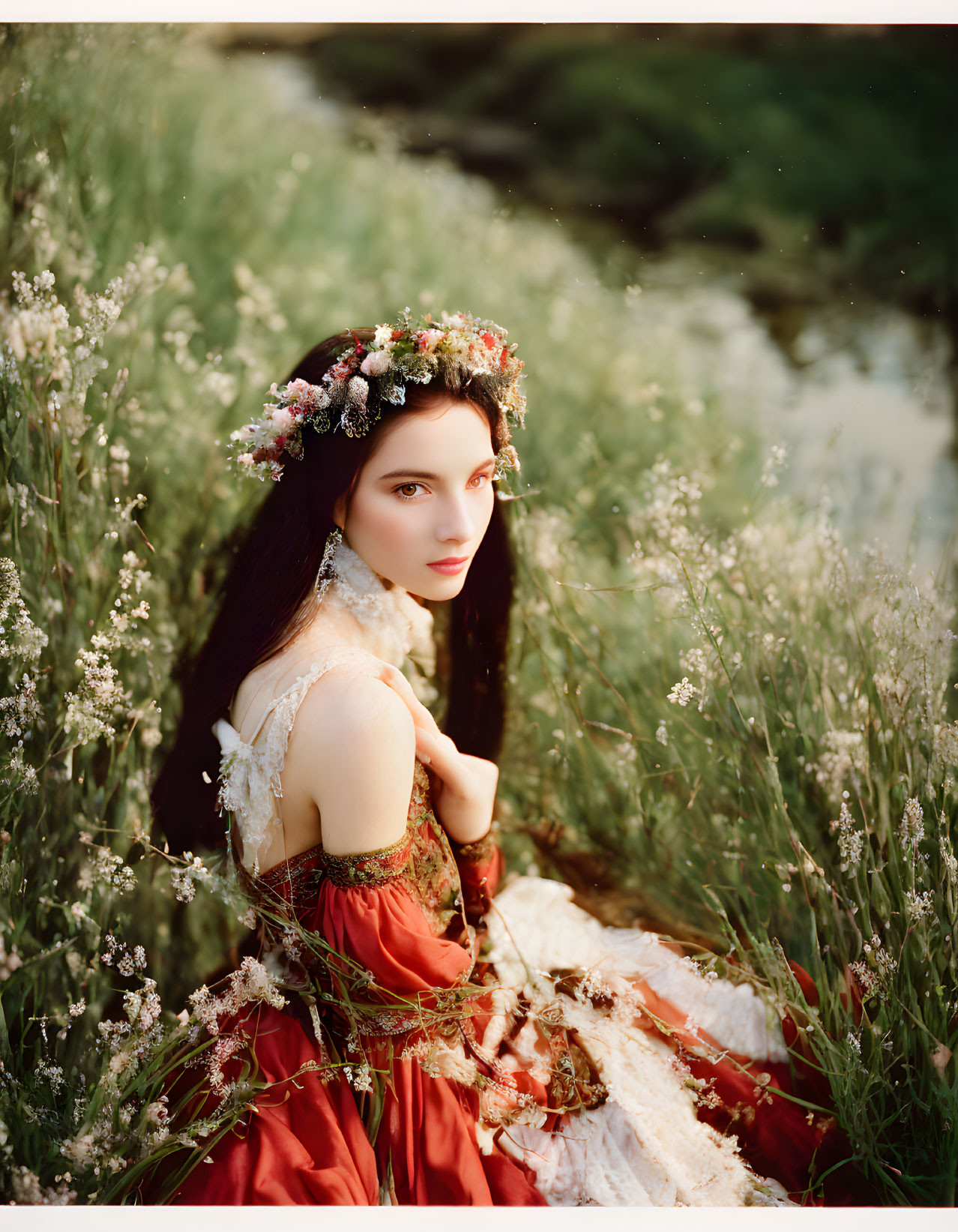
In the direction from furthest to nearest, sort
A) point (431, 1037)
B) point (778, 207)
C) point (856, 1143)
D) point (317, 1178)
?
point (778, 207), point (856, 1143), point (431, 1037), point (317, 1178)

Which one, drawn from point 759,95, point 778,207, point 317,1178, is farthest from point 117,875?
point 759,95

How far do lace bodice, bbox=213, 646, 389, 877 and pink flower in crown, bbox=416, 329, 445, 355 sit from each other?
605mm

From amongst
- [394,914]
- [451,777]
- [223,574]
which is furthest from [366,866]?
[223,574]

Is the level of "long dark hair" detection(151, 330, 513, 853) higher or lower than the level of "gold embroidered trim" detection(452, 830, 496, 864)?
higher

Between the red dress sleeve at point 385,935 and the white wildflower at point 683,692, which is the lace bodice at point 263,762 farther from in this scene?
the white wildflower at point 683,692

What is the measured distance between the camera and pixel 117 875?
1.96 metres

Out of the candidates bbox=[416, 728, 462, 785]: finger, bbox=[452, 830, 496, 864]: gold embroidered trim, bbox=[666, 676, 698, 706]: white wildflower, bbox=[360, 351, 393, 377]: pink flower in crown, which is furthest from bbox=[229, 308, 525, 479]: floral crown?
bbox=[452, 830, 496, 864]: gold embroidered trim

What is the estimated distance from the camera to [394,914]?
1657 millimetres

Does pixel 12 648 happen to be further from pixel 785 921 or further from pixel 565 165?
pixel 785 921

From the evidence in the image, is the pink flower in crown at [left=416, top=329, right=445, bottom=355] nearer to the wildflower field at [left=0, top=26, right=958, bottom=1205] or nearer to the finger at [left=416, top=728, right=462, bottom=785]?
the wildflower field at [left=0, top=26, right=958, bottom=1205]

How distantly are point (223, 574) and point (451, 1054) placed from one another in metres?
1.16

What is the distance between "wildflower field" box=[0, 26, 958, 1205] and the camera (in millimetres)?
1923

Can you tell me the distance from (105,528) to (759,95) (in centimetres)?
175

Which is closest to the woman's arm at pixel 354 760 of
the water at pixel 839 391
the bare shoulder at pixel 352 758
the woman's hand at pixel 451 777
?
the bare shoulder at pixel 352 758
